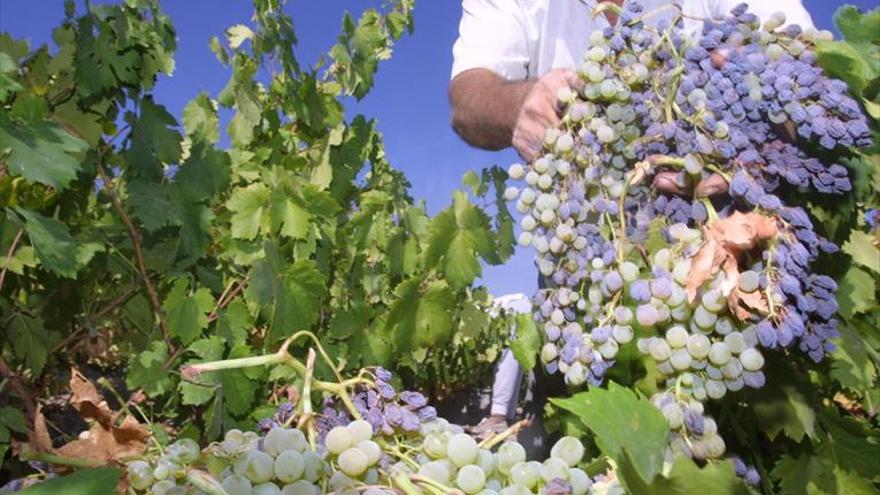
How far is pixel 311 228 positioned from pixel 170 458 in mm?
1934

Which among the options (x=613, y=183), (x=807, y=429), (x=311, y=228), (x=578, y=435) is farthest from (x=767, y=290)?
(x=311, y=228)

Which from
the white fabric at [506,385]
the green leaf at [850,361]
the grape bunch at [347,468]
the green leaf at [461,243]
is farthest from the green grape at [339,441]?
the white fabric at [506,385]

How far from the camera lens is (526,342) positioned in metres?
1.56

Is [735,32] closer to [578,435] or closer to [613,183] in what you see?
[613,183]

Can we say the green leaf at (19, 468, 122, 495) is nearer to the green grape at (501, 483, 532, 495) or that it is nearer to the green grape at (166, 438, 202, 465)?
the green grape at (166, 438, 202, 465)

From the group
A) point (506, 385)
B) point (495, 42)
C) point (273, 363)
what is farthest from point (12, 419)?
point (506, 385)

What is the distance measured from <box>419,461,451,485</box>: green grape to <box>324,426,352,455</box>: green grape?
73 mm

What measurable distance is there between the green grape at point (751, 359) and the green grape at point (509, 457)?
1.35 ft

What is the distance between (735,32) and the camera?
1.19 meters

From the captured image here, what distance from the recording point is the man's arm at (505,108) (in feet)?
4.47

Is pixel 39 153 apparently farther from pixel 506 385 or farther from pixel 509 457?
pixel 506 385

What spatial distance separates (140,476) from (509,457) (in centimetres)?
34

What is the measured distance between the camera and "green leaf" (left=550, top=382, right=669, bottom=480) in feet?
2.12

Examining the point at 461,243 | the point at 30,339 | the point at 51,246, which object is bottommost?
the point at 30,339
